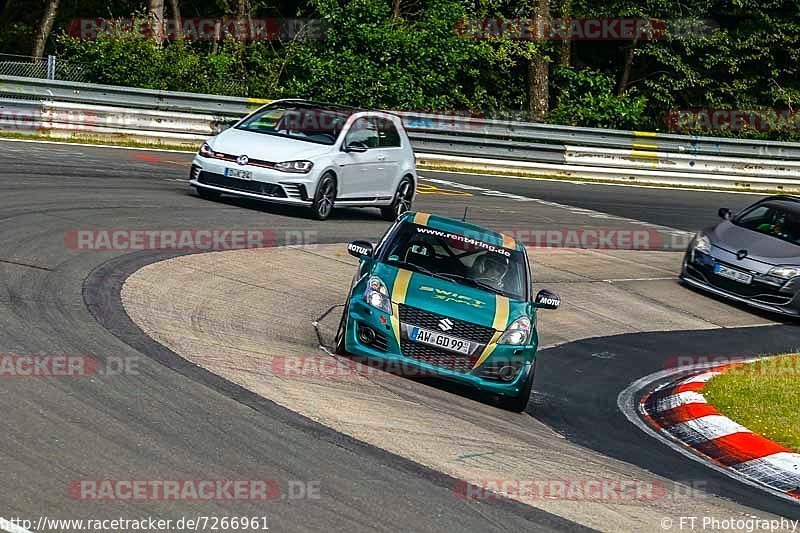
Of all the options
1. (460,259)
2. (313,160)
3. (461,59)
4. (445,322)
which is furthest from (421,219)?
(461,59)

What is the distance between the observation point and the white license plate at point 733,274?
17422 mm

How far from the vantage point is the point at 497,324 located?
10484 millimetres

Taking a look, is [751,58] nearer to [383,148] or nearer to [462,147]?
[462,147]

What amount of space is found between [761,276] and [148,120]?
43.1 ft

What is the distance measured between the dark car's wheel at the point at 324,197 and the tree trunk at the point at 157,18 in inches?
488

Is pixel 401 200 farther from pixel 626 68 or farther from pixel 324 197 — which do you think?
pixel 626 68

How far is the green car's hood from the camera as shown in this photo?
1043cm

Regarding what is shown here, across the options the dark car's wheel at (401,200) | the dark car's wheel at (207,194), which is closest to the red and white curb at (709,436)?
the dark car's wheel at (207,194)

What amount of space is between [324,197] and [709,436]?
361 inches

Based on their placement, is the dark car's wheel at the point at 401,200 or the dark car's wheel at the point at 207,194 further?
the dark car's wheel at the point at 401,200

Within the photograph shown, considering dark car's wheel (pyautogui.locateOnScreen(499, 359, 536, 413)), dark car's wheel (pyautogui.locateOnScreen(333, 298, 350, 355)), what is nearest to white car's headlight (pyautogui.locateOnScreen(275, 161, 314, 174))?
dark car's wheel (pyautogui.locateOnScreen(333, 298, 350, 355))

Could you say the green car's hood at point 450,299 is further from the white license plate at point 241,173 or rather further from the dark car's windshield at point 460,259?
the white license plate at point 241,173

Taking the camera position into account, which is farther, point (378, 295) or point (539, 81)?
point (539, 81)

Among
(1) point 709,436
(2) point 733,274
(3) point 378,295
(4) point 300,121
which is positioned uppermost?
(4) point 300,121
